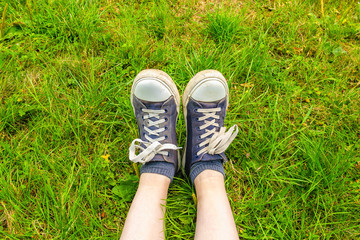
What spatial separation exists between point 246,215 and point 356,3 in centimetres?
216

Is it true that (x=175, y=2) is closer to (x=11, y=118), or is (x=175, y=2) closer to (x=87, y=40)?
(x=87, y=40)

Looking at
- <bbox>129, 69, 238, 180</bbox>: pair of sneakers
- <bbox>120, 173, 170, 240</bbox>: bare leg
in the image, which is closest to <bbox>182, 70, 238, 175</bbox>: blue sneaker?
<bbox>129, 69, 238, 180</bbox>: pair of sneakers

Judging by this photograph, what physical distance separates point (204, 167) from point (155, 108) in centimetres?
52

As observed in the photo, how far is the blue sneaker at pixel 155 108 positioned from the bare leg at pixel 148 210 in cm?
20

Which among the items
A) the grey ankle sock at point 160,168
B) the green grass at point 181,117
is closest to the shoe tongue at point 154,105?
the green grass at point 181,117

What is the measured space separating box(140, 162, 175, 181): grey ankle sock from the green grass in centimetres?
16

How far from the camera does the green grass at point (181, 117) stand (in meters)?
1.62

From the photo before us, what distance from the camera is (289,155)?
5.94 ft

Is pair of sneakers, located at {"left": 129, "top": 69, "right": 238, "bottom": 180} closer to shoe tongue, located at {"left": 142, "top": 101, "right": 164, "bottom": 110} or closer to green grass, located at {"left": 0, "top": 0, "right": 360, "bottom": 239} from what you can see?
shoe tongue, located at {"left": 142, "top": 101, "right": 164, "bottom": 110}

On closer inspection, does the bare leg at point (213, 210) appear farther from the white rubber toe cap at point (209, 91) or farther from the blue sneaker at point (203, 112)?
the white rubber toe cap at point (209, 91)

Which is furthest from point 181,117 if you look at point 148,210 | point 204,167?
point 148,210

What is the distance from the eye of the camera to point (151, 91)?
5.55 ft

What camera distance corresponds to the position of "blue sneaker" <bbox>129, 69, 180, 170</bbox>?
5.54 feet

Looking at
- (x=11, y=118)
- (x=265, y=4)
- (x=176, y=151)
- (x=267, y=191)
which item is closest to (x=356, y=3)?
(x=265, y=4)
